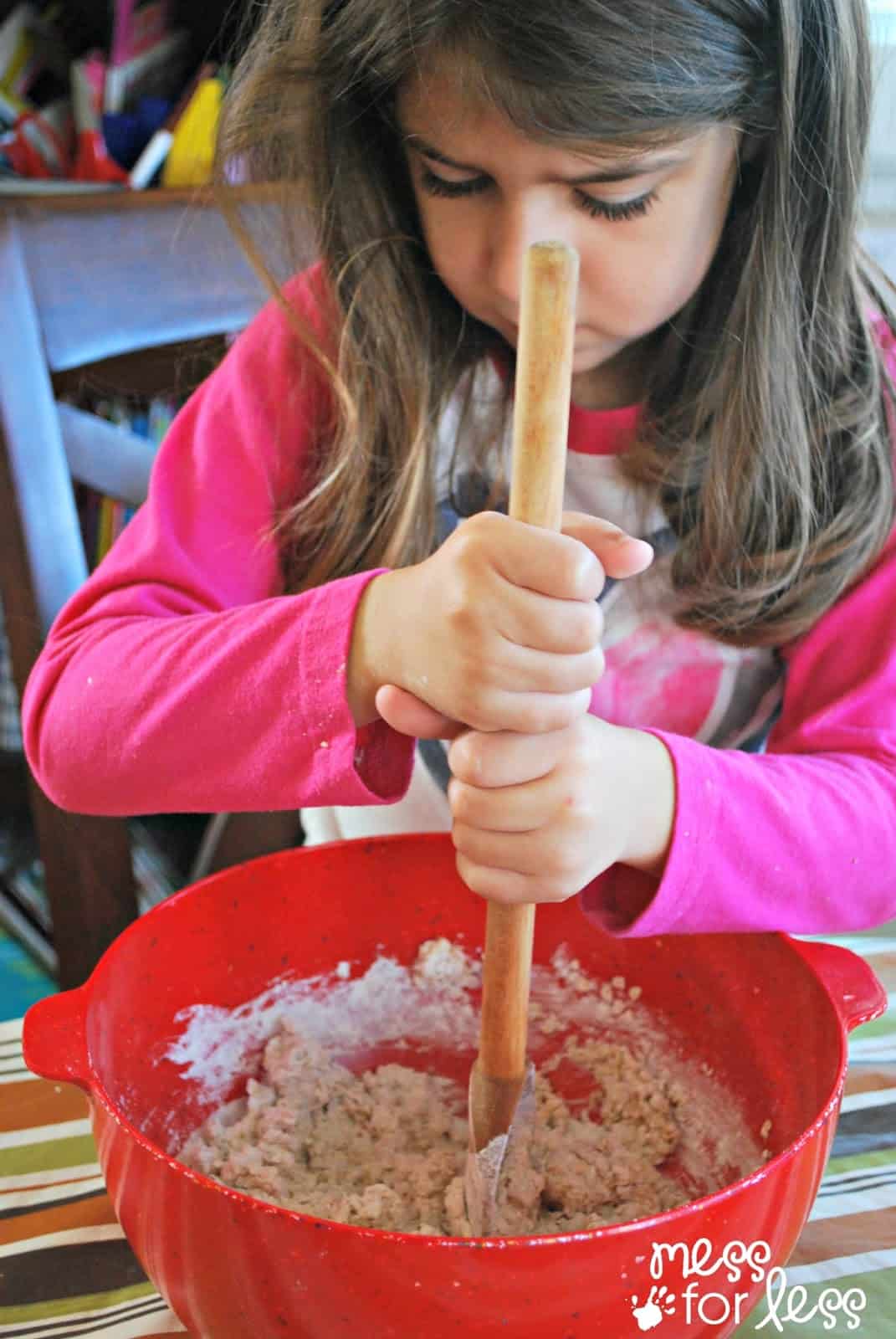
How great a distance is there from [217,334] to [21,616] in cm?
35

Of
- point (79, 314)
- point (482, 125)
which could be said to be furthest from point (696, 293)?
point (79, 314)

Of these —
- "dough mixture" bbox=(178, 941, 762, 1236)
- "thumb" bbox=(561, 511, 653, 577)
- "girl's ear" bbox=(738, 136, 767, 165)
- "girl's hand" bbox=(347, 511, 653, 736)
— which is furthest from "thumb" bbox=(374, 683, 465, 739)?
"girl's ear" bbox=(738, 136, 767, 165)

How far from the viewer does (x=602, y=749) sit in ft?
1.95

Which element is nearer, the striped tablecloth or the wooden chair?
the striped tablecloth

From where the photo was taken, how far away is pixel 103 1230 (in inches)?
23.6

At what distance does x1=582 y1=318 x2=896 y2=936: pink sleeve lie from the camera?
0.65 metres

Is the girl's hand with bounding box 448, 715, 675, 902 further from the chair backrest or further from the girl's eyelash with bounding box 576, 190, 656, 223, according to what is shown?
the chair backrest

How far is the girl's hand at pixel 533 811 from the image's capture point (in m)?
0.55

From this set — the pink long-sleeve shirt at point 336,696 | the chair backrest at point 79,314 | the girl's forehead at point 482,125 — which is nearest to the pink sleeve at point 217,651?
the pink long-sleeve shirt at point 336,696

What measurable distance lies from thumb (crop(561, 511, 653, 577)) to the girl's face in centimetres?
14

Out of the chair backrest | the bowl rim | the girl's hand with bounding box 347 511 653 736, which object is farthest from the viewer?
the chair backrest

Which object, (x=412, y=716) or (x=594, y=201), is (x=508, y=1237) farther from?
(x=594, y=201)

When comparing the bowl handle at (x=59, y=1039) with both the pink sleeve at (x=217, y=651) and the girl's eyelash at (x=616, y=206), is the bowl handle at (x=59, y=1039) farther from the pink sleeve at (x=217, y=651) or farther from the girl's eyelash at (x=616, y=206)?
the girl's eyelash at (x=616, y=206)

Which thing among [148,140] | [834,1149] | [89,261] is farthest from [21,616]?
[148,140]
